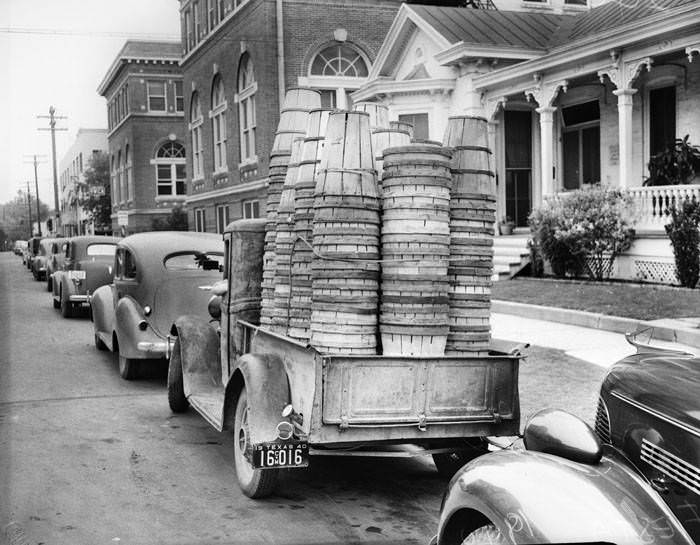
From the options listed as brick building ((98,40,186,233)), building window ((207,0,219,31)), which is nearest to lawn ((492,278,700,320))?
building window ((207,0,219,31))

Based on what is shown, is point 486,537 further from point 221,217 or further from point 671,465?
point 221,217

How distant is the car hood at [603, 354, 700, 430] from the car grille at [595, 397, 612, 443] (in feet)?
0.29

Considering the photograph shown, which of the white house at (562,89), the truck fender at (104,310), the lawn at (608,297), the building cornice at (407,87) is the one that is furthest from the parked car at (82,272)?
the building cornice at (407,87)

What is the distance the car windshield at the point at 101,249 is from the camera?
18672 mm

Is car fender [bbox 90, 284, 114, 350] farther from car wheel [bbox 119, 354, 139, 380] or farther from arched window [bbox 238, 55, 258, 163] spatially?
arched window [bbox 238, 55, 258, 163]

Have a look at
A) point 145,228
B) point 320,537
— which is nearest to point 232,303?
point 320,537

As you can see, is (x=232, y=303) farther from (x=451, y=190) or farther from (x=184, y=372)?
(x=451, y=190)

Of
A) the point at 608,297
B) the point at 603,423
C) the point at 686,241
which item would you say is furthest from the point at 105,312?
the point at 686,241

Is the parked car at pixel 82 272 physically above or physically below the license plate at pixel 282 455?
above

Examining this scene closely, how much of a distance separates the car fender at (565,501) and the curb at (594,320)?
7.04 metres

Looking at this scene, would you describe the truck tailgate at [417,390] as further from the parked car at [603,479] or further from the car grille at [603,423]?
the parked car at [603,479]

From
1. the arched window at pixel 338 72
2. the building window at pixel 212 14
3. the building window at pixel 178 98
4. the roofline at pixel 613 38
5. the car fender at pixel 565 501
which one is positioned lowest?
the car fender at pixel 565 501

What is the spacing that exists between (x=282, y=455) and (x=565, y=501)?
252 centimetres

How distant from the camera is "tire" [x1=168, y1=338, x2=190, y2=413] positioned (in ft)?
25.4
